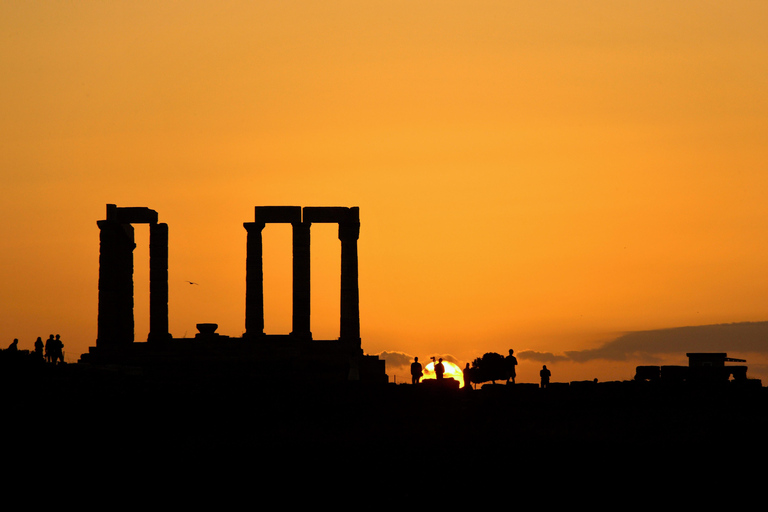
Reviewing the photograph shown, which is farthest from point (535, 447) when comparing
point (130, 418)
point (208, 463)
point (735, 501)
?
point (130, 418)

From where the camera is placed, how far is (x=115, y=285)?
7494 centimetres

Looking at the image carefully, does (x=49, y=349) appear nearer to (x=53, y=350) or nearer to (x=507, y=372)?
(x=53, y=350)

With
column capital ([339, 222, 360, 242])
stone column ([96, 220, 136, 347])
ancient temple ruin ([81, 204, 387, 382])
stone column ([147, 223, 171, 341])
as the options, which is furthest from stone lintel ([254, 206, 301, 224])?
stone column ([96, 220, 136, 347])

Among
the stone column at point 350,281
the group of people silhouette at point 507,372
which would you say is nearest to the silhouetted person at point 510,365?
the group of people silhouette at point 507,372

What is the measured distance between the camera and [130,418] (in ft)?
178

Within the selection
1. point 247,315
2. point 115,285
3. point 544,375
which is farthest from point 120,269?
point 544,375

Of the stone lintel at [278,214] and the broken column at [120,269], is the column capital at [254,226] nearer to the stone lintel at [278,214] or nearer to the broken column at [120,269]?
the stone lintel at [278,214]

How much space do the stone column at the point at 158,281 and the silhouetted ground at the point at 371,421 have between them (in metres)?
14.3

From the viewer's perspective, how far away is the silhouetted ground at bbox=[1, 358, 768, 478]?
160 feet

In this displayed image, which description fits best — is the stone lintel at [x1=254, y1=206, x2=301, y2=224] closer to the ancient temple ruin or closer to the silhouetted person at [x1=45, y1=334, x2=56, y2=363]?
the ancient temple ruin

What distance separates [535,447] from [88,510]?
50.9ft

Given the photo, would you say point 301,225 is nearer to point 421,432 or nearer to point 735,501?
point 421,432

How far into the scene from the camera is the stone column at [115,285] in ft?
243

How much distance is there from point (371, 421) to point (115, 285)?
25330 mm
